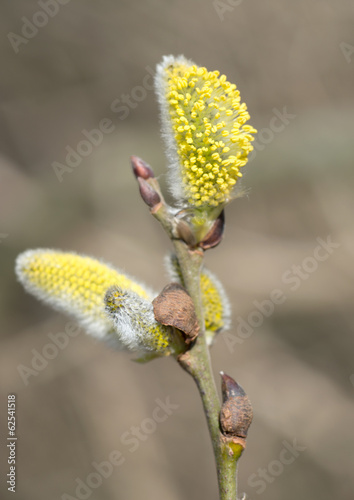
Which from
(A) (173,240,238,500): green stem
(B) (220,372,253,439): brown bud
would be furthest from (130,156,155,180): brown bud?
(B) (220,372,253,439): brown bud

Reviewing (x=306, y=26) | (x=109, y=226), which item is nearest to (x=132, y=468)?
(x=109, y=226)

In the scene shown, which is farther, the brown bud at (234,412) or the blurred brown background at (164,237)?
the blurred brown background at (164,237)

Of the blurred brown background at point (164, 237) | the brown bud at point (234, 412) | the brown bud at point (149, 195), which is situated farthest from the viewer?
the blurred brown background at point (164, 237)

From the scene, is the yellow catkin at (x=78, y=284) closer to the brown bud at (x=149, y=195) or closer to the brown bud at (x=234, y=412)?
the brown bud at (x=149, y=195)

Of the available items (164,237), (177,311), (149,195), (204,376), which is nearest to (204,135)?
(149,195)

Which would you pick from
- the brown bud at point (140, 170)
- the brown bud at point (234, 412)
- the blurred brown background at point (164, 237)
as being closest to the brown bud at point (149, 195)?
the brown bud at point (140, 170)

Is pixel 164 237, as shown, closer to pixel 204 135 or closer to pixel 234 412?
pixel 204 135
